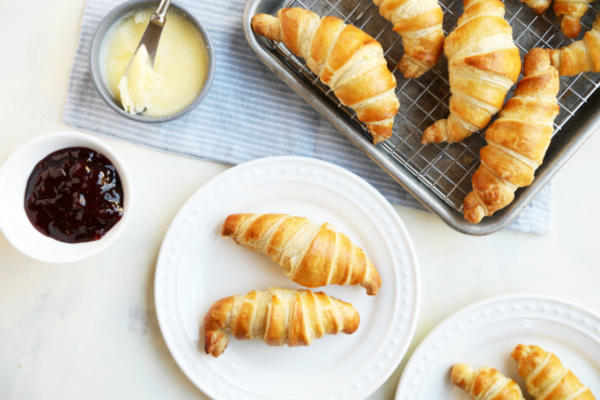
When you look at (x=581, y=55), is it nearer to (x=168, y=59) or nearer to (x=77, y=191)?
(x=168, y=59)

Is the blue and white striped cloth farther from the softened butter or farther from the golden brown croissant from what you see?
the golden brown croissant

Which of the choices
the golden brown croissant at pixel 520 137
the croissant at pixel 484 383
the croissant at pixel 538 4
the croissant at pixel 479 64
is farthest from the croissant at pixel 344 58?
the croissant at pixel 484 383

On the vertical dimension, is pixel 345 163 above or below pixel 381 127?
below

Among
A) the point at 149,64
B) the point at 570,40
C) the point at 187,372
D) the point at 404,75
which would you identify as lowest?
the point at 187,372

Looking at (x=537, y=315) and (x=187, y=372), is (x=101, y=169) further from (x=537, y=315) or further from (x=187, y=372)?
(x=537, y=315)

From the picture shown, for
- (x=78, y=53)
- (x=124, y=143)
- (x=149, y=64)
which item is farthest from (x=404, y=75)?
(x=78, y=53)

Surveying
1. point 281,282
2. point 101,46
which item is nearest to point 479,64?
point 281,282

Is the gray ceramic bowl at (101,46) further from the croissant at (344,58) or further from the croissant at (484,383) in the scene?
the croissant at (484,383)
